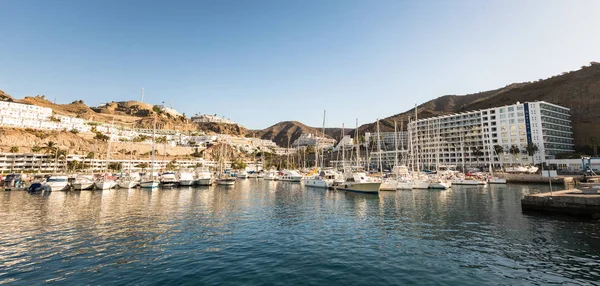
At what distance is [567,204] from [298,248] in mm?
28456

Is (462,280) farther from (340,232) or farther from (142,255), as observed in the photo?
(142,255)

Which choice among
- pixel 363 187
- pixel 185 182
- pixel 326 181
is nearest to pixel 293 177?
pixel 326 181

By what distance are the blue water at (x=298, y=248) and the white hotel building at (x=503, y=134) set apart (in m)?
92.0

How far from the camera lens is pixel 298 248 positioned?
17.4 m

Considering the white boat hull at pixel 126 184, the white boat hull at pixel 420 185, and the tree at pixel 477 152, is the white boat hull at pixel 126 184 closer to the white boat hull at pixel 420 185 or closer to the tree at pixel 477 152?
the white boat hull at pixel 420 185

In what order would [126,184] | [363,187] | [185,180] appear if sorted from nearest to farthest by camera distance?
[363,187]
[126,184]
[185,180]

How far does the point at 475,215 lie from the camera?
2855cm

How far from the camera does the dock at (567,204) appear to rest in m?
25.3

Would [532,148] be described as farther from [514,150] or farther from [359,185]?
[359,185]

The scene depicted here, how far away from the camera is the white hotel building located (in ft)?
393

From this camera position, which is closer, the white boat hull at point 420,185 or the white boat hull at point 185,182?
the white boat hull at point 420,185

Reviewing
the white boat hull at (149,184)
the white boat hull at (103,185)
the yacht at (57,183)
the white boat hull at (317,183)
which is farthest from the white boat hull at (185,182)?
→ the white boat hull at (317,183)

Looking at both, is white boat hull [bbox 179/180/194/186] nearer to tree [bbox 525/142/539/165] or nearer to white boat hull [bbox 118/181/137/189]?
white boat hull [bbox 118/181/137/189]

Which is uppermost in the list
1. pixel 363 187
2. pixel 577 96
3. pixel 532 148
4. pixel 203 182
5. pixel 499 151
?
pixel 577 96
